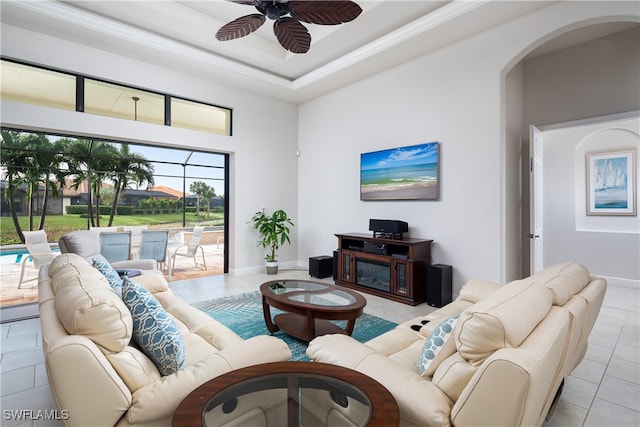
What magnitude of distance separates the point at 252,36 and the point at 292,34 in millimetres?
2136

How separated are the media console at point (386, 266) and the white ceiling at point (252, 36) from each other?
2.66 meters

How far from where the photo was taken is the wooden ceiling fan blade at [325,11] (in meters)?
2.44

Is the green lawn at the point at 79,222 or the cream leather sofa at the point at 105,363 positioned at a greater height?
the green lawn at the point at 79,222

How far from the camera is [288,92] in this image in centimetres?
595

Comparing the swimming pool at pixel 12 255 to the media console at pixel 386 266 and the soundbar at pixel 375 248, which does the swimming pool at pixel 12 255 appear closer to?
the media console at pixel 386 266

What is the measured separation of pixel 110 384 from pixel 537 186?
188 inches

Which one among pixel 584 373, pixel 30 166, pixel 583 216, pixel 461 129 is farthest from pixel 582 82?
pixel 30 166

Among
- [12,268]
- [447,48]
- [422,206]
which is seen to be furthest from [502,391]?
[12,268]

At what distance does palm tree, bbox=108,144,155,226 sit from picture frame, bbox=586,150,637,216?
7.37 meters

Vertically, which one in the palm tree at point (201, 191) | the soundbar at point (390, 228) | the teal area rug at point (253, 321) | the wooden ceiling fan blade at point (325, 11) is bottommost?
the teal area rug at point (253, 321)

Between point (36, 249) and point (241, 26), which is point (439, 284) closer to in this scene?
point (241, 26)

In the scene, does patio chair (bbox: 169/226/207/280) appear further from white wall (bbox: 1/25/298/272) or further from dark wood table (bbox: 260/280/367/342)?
dark wood table (bbox: 260/280/367/342)

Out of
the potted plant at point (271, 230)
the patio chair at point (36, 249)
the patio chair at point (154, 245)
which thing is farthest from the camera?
the potted plant at point (271, 230)

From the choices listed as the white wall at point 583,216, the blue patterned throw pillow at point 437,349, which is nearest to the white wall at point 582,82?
the white wall at point 583,216
